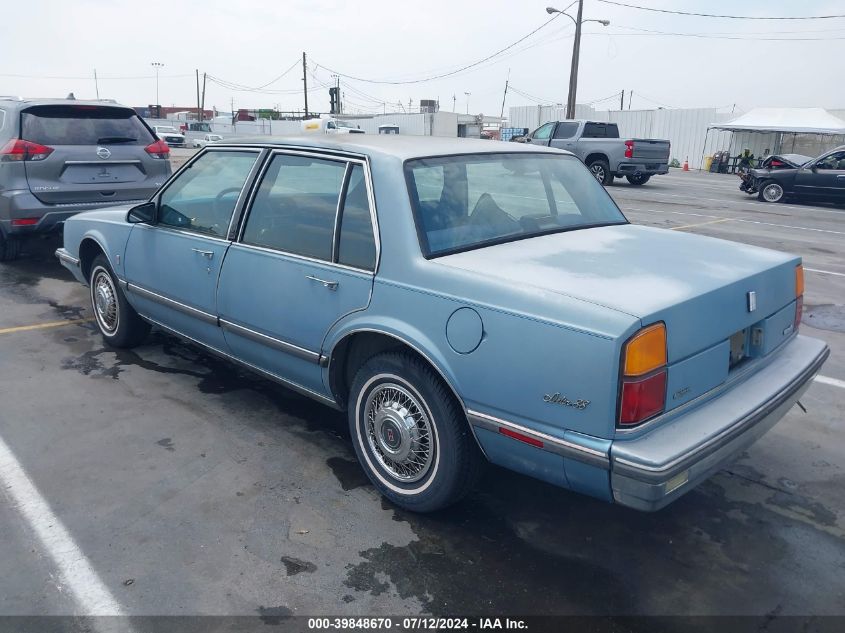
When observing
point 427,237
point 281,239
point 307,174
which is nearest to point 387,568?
point 427,237

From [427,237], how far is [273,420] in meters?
1.75

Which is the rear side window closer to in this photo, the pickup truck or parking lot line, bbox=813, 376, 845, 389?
the pickup truck

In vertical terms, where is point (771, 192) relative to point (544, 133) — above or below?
below

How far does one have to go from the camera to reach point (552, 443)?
8.54ft

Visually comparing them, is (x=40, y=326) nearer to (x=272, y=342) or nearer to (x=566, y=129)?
(x=272, y=342)

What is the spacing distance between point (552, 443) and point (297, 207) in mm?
1936

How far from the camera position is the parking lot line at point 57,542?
8.77ft

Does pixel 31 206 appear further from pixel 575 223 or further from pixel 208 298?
pixel 575 223

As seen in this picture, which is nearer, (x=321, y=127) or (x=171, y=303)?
(x=171, y=303)

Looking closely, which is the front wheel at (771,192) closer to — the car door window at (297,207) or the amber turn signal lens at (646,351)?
the car door window at (297,207)

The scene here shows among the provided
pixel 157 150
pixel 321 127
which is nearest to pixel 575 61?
pixel 321 127

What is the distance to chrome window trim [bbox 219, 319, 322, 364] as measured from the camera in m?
3.52

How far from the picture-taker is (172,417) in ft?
14.0

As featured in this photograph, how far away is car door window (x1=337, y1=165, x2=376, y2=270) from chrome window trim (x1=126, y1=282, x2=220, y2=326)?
1.15 m
